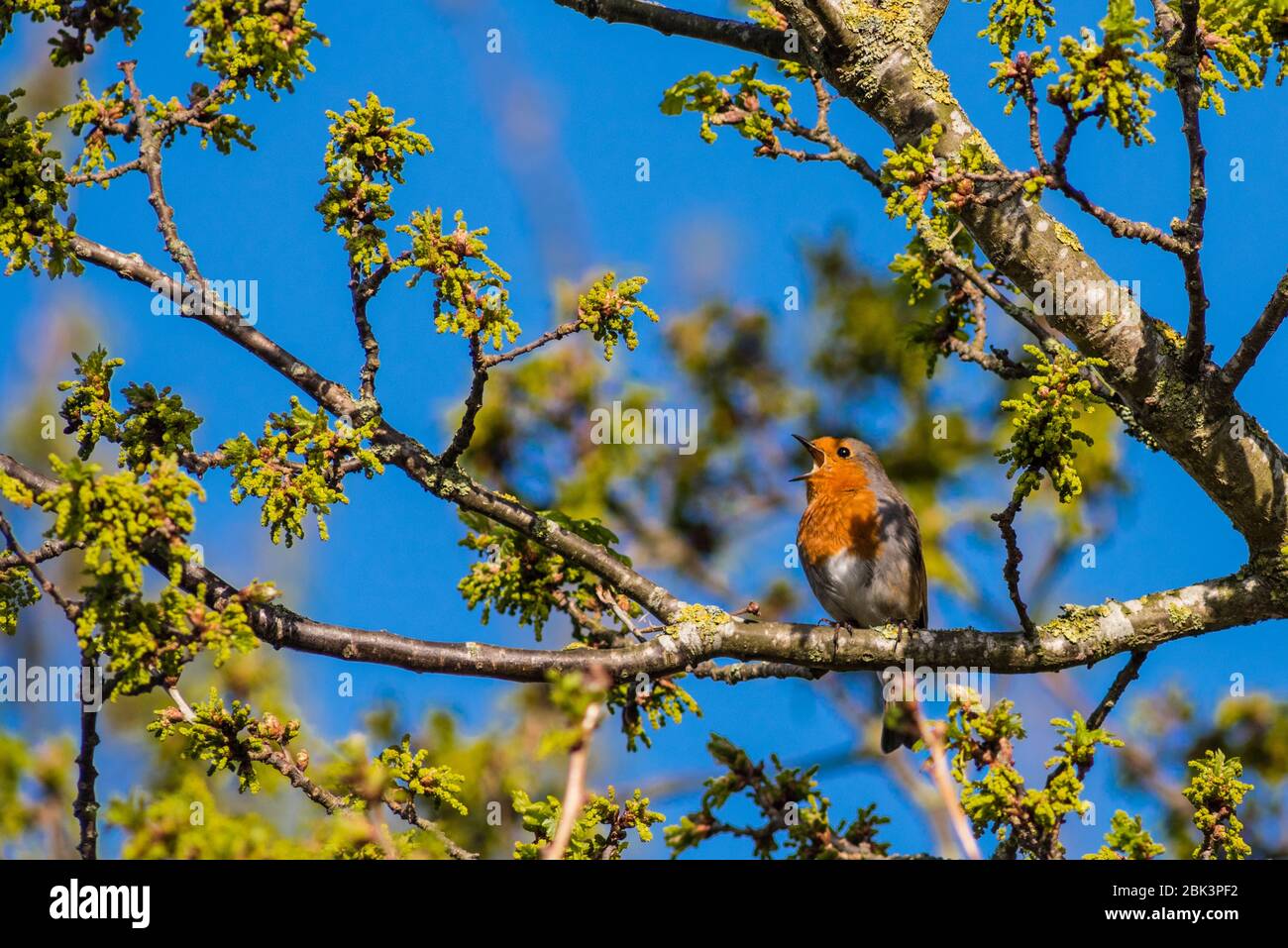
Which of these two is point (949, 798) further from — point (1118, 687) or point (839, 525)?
point (839, 525)

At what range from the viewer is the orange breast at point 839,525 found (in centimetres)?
741

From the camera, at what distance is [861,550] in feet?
24.3

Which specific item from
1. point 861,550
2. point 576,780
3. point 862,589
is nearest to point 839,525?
point 861,550

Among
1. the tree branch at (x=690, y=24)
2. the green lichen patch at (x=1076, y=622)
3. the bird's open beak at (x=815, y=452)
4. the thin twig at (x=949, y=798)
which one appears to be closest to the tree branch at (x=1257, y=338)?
the green lichen patch at (x=1076, y=622)

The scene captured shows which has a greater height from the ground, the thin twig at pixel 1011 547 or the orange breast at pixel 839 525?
the orange breast at pixel 839 525

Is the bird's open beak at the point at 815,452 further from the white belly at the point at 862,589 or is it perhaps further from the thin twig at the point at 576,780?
the thin twig at the point at 576,780

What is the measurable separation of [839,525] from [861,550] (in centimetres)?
21

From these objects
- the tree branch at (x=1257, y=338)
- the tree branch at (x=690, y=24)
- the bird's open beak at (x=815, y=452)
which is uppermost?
the tree branch at (x=690, y=24)

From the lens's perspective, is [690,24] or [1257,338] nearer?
[1257,338]

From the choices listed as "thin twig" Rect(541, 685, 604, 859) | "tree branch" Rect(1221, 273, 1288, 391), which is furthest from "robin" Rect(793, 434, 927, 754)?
"thin twig" Rect(541, 685, 604, 859)

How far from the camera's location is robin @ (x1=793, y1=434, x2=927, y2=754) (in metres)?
7.42

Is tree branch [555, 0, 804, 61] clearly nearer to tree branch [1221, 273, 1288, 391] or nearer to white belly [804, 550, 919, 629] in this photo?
tree branch [1221, 273, 1288, 391]
